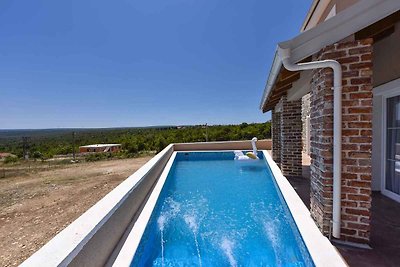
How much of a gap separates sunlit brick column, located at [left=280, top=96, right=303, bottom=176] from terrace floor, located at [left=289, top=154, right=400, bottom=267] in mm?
2938

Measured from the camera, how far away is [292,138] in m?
7.65

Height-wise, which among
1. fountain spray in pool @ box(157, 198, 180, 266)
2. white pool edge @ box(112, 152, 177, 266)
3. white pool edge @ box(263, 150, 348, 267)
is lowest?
fountain spray in pool @ box(157, 198, 180, 266)

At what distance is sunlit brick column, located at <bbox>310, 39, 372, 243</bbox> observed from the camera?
9.32 feet

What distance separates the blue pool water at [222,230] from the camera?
3.58 meters

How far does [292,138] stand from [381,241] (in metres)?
4.83

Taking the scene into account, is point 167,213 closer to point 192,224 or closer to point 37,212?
point 192,224

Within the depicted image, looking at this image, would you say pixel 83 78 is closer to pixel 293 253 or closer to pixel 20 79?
pixel 20 79

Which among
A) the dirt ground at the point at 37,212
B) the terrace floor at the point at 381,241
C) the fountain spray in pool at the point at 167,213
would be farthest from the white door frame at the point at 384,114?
the dirt ground at the point at 37,212

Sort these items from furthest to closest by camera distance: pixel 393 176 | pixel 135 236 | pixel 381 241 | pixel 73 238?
pixel 393 176 → pixel 135 236 → pixel 381 241 → pixel 73 238

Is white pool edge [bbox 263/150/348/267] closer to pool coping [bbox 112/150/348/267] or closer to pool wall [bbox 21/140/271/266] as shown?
pool coping [bbox 112/150/348/267]

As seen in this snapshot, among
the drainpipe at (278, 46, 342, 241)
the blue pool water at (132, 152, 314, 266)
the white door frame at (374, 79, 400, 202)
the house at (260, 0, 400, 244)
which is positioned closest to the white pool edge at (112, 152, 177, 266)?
the blue pool water at (132, 152, 314, 266)

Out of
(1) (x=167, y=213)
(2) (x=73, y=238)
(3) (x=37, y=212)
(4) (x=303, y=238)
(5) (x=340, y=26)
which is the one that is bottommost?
(3) (x=37, y=212)

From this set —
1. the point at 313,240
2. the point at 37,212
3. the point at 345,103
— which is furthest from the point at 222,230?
the point at 37,212

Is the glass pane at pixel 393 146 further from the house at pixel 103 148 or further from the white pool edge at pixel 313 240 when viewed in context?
the house at pixel 103 148
